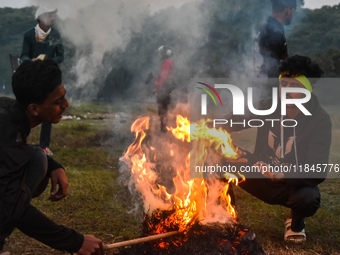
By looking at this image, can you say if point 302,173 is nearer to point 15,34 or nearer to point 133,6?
point 133,6

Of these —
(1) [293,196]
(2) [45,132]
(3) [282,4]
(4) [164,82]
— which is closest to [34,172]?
(1) [293,196]

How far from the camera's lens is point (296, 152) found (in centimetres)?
402

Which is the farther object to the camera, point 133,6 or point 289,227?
point 133,6

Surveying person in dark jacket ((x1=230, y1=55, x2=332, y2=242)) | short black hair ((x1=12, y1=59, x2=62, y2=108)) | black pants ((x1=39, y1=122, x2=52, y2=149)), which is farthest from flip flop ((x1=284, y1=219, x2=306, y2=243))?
black pants ((x1=39, y1=122, x2=52, y2=149))

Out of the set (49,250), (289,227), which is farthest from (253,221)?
(49,250)

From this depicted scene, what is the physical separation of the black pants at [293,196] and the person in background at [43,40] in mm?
4439

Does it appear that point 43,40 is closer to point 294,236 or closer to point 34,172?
point 34,172

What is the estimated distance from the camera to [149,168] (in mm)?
3873

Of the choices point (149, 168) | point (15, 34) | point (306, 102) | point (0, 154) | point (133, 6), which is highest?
point (15, 34)

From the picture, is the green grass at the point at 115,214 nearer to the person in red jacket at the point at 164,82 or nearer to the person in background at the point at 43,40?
the person in background at the point at 43,40

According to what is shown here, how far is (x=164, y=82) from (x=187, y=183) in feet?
23.9

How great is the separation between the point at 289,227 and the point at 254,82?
11.1ft

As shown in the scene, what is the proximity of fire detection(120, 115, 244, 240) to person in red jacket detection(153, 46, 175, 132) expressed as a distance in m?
6.47

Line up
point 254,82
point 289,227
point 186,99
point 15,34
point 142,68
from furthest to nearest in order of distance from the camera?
point 15,34
point 142,68
point 186,99
point 254,82
point 289,227
